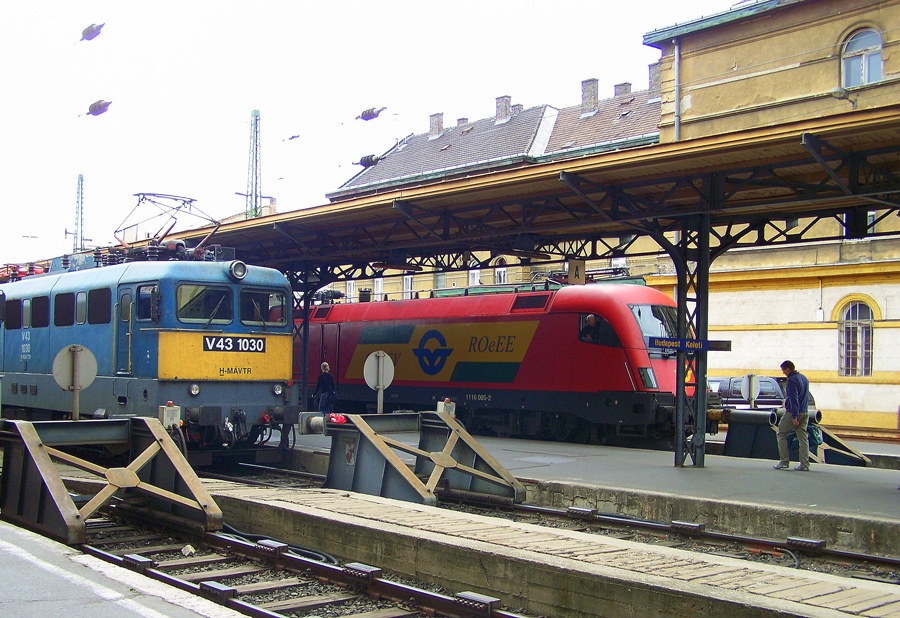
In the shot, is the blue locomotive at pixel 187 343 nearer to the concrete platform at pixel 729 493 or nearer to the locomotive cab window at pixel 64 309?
the locomotive cab window at pixel 64 309

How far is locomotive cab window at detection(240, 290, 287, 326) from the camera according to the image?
14008 mm

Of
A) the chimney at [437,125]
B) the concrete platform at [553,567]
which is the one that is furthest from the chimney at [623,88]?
the concrete platform at [553,567]

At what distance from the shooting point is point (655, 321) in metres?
18.3

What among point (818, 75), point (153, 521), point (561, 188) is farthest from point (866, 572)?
point (818, 75)

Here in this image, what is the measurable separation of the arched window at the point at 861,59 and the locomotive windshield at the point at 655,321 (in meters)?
11.2

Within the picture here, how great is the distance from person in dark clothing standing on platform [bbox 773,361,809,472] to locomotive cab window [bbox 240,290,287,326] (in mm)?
8061

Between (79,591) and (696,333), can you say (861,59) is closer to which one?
(696,333)

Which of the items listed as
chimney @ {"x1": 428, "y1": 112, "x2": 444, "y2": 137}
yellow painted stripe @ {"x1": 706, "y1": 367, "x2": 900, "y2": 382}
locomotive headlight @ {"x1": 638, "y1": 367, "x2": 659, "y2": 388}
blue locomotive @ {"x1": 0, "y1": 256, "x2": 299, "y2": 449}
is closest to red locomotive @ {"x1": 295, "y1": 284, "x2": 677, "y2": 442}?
locomotive headlight @ {"x1": 638, "y1": 367, "x2": 659, "y2": 388}

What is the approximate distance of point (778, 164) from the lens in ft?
41.4

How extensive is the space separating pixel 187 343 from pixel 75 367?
2411 mm

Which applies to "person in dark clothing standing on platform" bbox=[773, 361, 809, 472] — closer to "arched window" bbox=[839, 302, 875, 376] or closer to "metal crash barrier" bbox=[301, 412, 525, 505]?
"metal crash barrier" bbox=[301, 412, 525, 505]

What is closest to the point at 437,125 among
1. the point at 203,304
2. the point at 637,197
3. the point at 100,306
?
the point at 637,197

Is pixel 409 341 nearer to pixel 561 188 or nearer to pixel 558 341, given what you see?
pixel 558 341

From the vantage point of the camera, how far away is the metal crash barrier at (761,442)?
15.9 m
